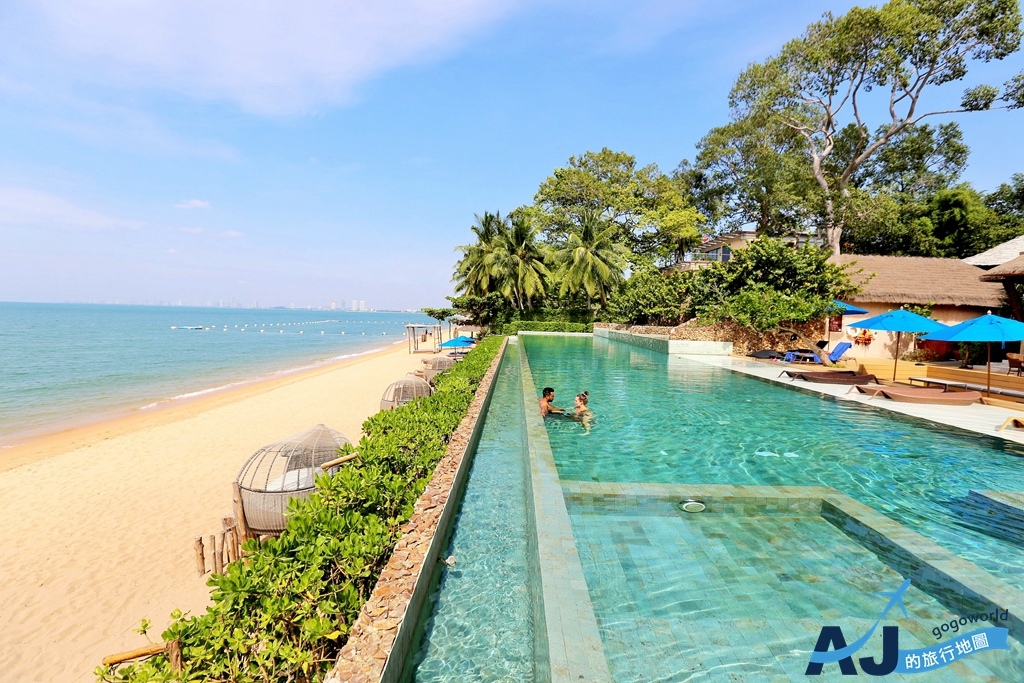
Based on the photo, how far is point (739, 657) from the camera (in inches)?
123

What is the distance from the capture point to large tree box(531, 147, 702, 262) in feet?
134

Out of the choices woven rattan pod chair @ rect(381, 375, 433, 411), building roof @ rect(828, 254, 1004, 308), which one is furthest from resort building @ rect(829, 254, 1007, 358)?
woven rattan pod chair @ rect(381, 375, 433, 411)

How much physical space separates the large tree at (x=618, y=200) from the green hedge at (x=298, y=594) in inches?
1545

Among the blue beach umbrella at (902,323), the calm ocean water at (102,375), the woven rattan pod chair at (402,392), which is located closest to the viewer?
the woven rattan pod chair at (402,392)

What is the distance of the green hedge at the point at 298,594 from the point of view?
229 cm

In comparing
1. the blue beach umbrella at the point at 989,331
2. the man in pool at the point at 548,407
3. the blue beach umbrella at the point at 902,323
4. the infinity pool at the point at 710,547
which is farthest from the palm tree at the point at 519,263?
the infinity pool at the point at 710,547

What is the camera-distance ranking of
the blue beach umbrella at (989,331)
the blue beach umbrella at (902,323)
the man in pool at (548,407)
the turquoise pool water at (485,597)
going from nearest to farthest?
1. the turquoise pool water at (485,597)
2. the man in pool at (548,407)
3. the blue beach umbrella at (989,331)
4. the blue beach umbrella at (902,323)

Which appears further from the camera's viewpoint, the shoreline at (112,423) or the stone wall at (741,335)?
the stone wall at (741,335)

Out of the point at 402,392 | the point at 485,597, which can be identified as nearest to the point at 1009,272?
the point at 402,392

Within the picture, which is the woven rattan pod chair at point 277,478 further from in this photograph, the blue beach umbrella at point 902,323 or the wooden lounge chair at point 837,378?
the blue beach umbrella at point 902,323

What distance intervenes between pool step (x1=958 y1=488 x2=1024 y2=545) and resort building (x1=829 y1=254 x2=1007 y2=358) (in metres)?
17.0

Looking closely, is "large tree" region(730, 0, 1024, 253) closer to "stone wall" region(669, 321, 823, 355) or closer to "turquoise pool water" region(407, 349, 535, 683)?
"stone wall" region(669, 321, 823, 355)

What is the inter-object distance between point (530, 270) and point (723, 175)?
21.0 metres

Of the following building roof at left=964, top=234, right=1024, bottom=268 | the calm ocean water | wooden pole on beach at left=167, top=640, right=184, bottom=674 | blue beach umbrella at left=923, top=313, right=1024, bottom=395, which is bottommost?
the calm ocean water
